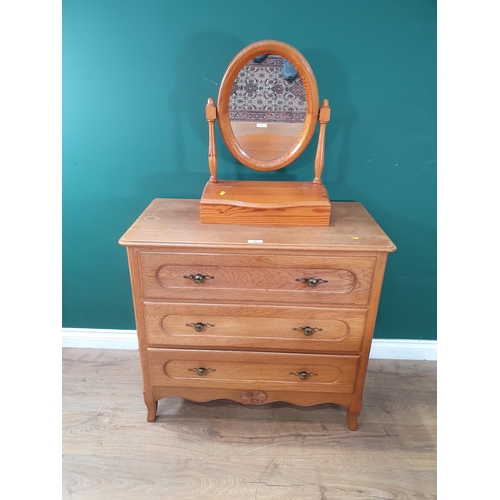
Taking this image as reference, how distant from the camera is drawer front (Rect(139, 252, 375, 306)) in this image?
1.39m

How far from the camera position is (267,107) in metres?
1.55

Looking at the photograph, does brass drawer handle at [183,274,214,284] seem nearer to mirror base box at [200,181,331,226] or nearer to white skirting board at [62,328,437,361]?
mirror base box at [200,181,331,226]

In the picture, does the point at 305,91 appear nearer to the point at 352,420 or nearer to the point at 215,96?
the point at 215,96

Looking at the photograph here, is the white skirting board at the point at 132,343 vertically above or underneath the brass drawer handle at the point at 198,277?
underneath

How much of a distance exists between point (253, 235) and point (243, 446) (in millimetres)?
905

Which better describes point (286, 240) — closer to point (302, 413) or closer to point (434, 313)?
point (302, 413)

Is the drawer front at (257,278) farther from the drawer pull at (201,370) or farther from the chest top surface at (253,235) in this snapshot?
the drawer pull at (201,370)

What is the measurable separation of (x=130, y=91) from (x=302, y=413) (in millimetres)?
1643

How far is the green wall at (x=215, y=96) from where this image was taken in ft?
5.17

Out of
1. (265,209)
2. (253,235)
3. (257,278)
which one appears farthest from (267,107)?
(257,278)

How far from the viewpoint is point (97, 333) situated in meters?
2.15

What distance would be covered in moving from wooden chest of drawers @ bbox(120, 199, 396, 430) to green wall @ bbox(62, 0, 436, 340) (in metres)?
0.27

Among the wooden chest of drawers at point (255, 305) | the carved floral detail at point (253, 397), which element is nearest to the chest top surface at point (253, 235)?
the wooden chest of drawers at point (255, 305)

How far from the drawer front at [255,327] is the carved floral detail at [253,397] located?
0.79ft
